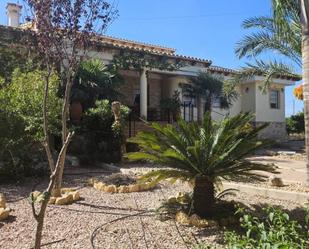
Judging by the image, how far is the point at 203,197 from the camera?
558cm

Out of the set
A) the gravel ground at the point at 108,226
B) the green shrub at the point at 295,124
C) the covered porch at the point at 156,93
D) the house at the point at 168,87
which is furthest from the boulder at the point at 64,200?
the green shrub at the point at 295,124

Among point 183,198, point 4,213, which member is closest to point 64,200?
point 4,213

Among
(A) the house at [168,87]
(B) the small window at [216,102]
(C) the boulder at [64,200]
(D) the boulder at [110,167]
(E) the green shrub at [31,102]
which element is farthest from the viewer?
(B) the small window at [216,102]

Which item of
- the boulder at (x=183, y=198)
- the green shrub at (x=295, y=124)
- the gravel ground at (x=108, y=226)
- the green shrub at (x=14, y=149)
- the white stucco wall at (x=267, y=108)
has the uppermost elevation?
the white stucco wall at (x=267, y=108)

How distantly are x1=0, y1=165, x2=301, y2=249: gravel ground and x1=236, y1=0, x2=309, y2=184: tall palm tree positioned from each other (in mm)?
3061

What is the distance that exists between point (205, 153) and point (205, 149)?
0.06m

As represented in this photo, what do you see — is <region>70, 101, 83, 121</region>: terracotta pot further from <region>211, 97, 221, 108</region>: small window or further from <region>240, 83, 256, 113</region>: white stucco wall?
<region>240, 83, 256, 113</region>: white stucco wall

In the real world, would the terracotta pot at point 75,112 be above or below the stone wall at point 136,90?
below

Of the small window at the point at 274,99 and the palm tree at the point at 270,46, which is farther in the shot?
the small window at the point at 274,99

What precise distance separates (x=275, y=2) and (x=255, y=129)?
354 cm

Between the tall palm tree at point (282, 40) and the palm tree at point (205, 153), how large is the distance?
256cm

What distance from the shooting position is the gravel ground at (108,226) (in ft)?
15.3

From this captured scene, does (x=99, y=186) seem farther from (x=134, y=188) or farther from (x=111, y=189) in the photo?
(x=134, y=188)

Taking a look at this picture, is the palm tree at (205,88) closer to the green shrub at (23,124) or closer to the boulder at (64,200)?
the green shrub at (23,124)
